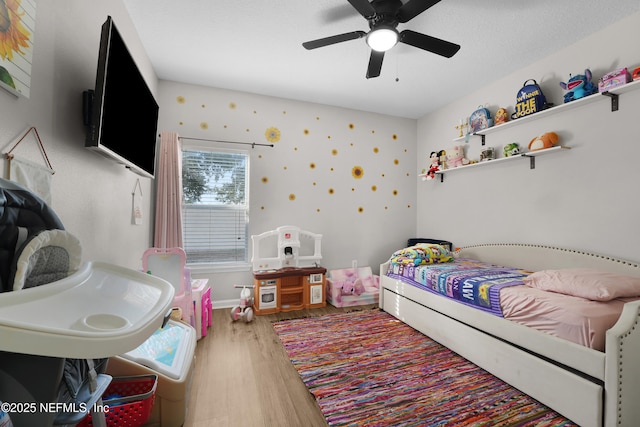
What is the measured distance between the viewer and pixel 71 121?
1.44 m

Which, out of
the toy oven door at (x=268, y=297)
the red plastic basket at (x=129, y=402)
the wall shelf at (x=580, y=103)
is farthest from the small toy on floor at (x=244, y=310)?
the wall shelf at (x=580, y=103)

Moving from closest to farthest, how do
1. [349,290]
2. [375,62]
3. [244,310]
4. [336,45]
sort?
[375,62] → [336,45] → [244,310] → [349,290]

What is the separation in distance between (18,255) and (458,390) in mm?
2212

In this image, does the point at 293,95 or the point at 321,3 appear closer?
the point at 321,3

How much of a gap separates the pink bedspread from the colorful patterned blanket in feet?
0.38

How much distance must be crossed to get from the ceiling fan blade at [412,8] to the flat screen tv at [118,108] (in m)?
1.61

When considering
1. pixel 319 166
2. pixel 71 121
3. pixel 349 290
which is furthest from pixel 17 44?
pixel 349 290

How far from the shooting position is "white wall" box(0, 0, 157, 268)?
1.15m

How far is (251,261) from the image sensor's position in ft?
11.2

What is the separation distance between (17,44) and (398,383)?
2531mm

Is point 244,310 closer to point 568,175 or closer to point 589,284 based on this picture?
point 589,284

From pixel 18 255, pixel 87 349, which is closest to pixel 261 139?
pixel 18 255

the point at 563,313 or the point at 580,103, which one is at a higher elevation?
the point at 580,103

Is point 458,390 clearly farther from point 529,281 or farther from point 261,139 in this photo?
point 261,139
